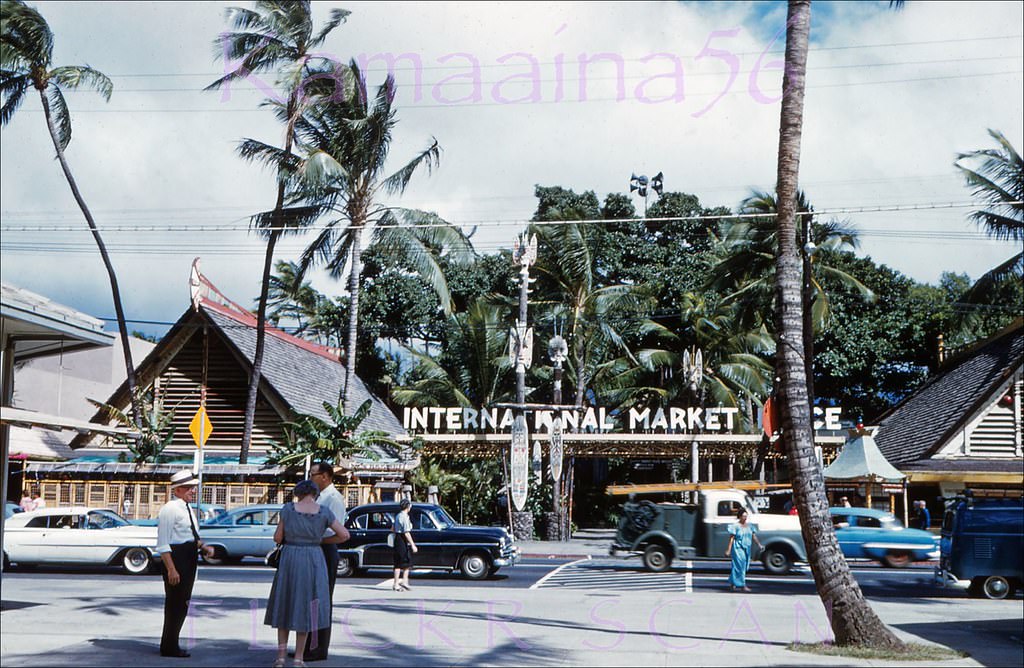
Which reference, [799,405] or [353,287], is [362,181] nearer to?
[353,287]

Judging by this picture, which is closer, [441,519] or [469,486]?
[441,519]

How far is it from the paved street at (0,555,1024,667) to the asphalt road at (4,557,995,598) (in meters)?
0.06

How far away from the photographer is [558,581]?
72.8 feet

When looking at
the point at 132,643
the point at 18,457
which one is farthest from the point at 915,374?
the point at 132,643

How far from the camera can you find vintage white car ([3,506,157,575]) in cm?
2219

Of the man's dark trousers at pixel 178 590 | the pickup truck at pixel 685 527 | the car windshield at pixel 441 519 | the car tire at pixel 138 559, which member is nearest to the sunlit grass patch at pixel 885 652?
the man's dark trousers at pixel 178 590

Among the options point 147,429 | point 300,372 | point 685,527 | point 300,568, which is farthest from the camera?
point 300,372

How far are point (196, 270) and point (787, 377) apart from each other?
84.4 ft

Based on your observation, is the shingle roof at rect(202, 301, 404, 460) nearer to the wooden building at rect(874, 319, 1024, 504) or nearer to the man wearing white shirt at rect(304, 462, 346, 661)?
the wooden building at rect(874, 319, 1024, 504)

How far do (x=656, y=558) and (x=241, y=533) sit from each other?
922cm

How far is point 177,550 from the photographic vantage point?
10.4 metres

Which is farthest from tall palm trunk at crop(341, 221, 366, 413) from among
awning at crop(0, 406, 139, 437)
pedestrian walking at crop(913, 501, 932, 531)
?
awning at crop(0, 406, 139, 437)

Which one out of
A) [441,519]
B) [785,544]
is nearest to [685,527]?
[785,544]

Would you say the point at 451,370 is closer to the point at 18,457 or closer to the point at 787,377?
the point at 18,457
